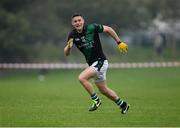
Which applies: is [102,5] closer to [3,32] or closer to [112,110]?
[3,32]

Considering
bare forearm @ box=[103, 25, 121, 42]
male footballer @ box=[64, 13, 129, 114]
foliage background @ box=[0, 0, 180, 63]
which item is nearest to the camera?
bare forearm @ box=[103, 25, 121, 42]

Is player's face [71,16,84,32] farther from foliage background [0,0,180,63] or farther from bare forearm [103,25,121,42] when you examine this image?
foliage background [0,0,180,63]

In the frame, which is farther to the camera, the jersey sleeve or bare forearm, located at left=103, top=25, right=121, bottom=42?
the jersey sleeve

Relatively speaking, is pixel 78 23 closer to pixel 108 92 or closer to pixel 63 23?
pixel 108 92

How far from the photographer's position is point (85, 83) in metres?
14.8

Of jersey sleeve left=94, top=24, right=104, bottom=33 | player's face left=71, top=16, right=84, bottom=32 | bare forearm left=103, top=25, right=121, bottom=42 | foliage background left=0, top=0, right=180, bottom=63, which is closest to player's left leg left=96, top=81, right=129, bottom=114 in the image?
bare forearm left=103, top=25, right=121, bottom=42

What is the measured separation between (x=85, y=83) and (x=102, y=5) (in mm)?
53266

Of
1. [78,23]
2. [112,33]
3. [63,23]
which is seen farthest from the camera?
[63,23]

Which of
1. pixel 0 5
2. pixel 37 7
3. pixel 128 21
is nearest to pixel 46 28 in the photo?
pixel 37 7

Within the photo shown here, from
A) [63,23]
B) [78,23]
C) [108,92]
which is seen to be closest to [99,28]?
[78,23]

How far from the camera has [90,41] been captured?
49.2 feet

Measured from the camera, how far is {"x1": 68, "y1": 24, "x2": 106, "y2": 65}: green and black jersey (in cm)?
1498

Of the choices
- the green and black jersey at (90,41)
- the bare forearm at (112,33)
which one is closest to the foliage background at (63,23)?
the green and black jersey at (90,41)

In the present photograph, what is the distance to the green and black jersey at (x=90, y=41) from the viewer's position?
1498cm
